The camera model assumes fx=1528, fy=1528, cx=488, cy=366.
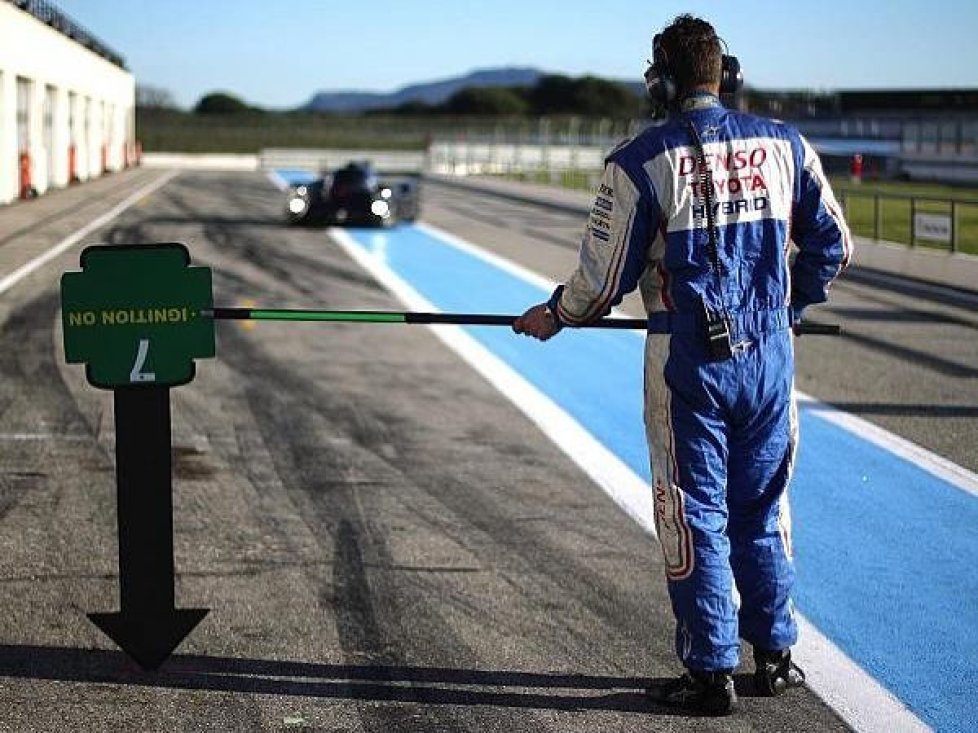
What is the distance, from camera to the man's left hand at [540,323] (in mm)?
4438

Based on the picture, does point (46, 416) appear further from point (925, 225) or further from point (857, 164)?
point (857, 164)

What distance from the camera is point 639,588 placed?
5.48 m

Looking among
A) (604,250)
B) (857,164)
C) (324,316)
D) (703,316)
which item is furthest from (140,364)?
(857,164)

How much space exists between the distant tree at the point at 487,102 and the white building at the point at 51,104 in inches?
4055

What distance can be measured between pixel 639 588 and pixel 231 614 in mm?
1447

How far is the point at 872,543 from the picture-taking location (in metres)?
6.40

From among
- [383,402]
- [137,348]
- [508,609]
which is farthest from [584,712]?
[383,402]

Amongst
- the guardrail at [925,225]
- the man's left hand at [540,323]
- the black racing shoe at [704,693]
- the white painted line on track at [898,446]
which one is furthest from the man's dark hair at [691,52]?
the guardrail at [925,225]

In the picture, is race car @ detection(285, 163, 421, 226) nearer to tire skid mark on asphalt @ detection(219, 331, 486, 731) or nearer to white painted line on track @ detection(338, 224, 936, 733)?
white painted line on track @ detection(338, 224, 936, 733)

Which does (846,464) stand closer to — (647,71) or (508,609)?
(508,609)

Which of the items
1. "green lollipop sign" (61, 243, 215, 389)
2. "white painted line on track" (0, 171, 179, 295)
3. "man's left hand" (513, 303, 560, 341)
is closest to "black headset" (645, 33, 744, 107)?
"man's left hand" (513, 303, 560, 341)

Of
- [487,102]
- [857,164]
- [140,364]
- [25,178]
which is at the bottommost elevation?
[140,364]

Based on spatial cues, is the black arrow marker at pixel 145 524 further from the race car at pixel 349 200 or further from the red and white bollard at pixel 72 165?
the red and white bollard at pixel 72 165

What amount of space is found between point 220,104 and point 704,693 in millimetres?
161439
